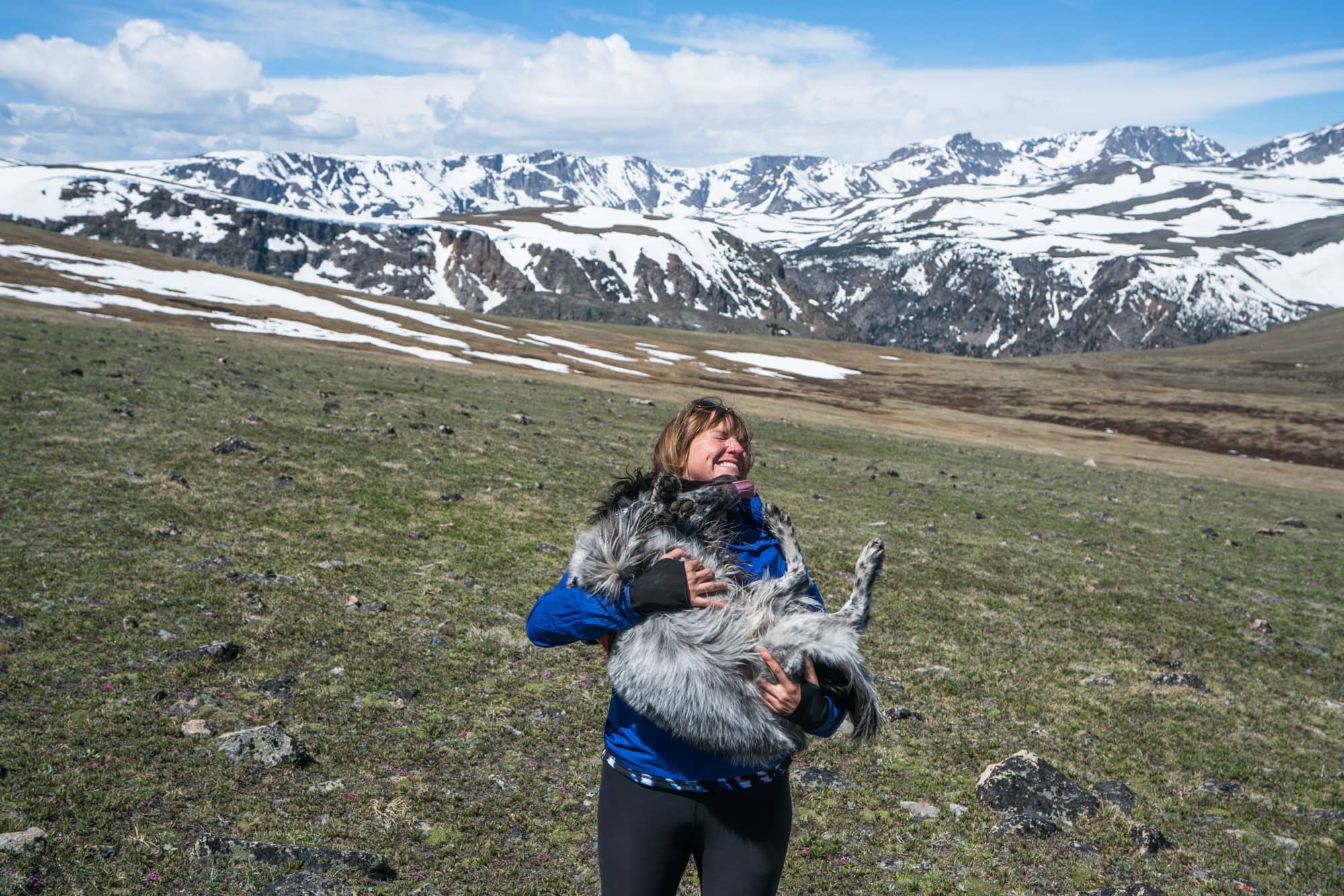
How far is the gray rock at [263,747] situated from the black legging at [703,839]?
5.18 m

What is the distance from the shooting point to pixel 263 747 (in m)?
8.58

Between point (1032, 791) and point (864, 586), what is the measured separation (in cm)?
647

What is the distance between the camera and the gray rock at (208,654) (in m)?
10.2

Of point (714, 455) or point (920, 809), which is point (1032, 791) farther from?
point (714, 455)

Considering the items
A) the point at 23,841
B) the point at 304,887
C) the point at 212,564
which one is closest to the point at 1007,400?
the point at 212,564

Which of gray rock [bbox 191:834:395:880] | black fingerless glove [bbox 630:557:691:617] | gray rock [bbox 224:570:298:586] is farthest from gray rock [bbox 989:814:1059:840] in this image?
gray rock [bbox 224:570:298:586]

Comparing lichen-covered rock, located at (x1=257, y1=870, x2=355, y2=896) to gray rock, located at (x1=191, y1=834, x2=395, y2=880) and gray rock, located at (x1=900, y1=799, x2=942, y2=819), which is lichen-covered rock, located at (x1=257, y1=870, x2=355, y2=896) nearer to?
gray rock, located at (x1=191, y1=834, x2=395, y2=880)

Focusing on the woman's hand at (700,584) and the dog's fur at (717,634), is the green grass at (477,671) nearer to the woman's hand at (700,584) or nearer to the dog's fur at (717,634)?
the dog's fur at (717,634)

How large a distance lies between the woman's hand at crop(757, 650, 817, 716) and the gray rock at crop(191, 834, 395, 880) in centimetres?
459

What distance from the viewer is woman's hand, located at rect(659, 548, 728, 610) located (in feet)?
14.8

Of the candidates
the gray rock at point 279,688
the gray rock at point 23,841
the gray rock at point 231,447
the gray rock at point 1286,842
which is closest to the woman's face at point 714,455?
the gray rock at point 23,841

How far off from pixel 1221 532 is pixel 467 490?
2607 cm

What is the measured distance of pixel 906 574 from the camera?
60.8 feet

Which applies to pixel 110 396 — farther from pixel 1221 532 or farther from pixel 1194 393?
pixel 1194 393
